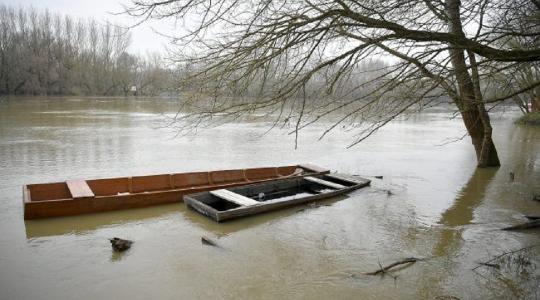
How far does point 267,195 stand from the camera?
10.0m

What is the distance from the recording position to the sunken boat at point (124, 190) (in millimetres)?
7812

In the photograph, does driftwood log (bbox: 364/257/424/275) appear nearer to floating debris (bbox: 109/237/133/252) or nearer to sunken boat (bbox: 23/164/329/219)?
floating debris (bbox: 109/237/133/252)

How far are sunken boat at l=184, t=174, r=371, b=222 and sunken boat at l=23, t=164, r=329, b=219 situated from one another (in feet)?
1.01

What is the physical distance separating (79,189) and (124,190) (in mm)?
1086

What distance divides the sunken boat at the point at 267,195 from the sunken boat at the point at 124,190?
309mm

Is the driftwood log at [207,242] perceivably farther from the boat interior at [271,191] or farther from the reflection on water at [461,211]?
the reflection on water at [461,211]

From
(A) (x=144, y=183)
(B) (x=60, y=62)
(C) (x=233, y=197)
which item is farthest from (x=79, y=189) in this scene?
(B) (x=60, y=62)

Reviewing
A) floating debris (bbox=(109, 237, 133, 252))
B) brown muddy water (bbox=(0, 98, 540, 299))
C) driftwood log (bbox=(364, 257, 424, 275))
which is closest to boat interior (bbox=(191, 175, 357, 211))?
brown muddy water (bbox=(0, 98, 540, 299))

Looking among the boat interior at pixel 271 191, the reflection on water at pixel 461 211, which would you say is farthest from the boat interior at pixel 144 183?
the reflection on water at pixel 461 211

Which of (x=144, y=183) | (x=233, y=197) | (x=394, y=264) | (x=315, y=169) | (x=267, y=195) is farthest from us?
(x=315, y=169)

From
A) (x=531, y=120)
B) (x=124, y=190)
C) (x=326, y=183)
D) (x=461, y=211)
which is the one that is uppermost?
(x=531, y=120)

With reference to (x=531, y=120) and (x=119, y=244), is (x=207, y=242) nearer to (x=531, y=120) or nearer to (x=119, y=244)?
(x=119, y=244)

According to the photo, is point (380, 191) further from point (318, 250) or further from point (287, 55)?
point (287, 55)

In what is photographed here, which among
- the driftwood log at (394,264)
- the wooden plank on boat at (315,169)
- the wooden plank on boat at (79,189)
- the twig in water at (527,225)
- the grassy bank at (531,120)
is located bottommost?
the driftwood log at (394,264)
